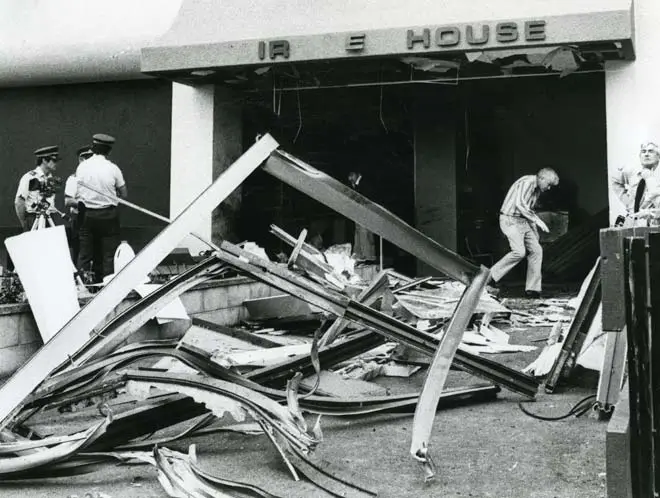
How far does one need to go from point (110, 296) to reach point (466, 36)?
7.59 meters

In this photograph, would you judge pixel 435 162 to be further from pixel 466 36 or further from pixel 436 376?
pixel 436 376

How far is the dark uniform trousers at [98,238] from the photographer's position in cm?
911

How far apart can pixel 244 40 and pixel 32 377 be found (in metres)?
8.31

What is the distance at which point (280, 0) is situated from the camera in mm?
11594

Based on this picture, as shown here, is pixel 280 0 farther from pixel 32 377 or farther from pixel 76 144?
pixel 32 377

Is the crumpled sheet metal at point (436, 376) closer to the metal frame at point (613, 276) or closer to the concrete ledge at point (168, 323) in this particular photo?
the metal frame at point (613, 276)

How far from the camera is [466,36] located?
10.2 meters

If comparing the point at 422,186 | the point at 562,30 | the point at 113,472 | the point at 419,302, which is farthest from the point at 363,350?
the point at 422,186

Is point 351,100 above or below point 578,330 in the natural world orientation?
above

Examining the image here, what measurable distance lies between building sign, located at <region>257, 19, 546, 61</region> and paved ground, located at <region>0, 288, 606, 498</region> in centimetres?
613

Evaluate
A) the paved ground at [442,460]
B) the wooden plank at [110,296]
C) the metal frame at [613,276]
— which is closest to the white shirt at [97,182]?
the paved ground at [442,460]

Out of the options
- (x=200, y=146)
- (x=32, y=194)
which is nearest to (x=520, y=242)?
(x=200, y=146)

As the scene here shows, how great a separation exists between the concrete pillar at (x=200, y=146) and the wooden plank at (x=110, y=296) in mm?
8112

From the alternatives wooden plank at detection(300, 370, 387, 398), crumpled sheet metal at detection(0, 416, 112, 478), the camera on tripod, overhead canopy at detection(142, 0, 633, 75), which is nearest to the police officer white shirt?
the camera on tripod
